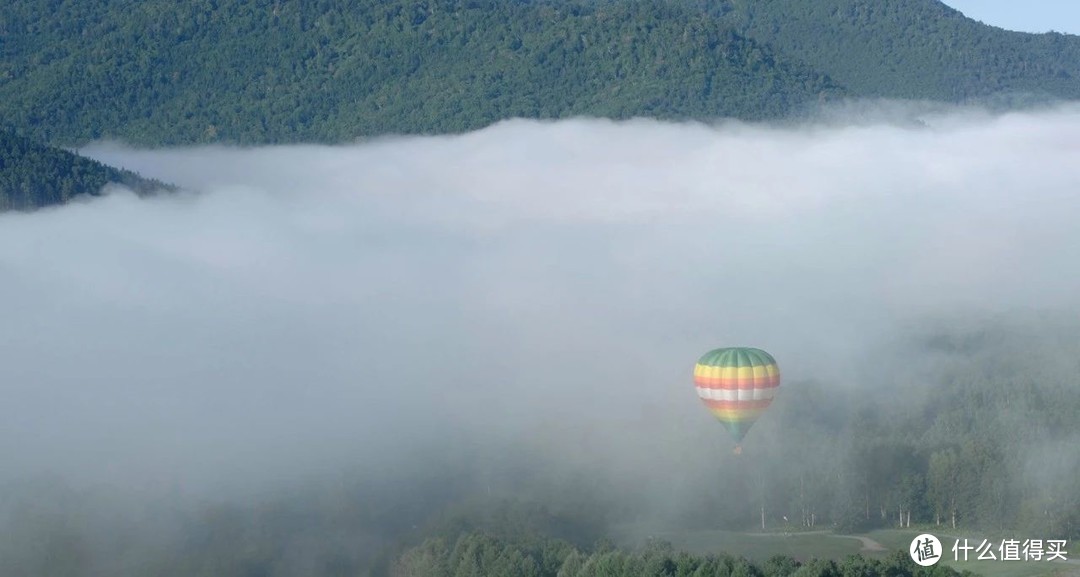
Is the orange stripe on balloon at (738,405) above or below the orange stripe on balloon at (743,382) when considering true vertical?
below

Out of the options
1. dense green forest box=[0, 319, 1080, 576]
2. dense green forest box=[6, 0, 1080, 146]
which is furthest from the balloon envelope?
dense green forest box=[6, 0, 1080, 146]

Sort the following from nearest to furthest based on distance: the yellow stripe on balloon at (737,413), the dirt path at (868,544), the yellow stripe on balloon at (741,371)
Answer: the dirt path at (868,544), the yellow stripe on balloon at (741,371), the yellow stripe on balloon at (737,413)

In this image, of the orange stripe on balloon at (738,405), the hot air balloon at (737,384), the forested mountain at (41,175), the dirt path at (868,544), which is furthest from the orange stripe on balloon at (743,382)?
the forested mountain at (41,175)

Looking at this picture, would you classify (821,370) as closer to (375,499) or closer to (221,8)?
(375,499)

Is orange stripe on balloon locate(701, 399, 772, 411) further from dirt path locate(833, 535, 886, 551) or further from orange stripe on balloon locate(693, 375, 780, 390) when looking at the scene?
dirt path locate(833, 535, 886, 551)

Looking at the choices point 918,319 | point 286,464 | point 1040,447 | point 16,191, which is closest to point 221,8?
point 16,191

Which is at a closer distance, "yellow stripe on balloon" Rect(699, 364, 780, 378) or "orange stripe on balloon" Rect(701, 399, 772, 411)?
"yellow stripe on balloon" Rect(699, 364, 780, 378)

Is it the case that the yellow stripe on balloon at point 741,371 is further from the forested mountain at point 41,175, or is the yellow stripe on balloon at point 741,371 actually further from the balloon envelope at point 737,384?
the forested mountain at point 41,175

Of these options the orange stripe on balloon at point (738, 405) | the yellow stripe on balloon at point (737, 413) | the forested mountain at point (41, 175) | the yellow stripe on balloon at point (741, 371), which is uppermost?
the forested mountain at point (41, 175)
